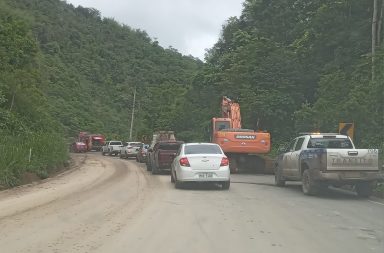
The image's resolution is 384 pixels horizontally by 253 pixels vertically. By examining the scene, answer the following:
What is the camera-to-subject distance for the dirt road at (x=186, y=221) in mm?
8875

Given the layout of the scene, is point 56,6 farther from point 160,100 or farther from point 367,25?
point 367,25

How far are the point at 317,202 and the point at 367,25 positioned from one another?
28.6m

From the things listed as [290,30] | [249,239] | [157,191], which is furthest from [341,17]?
[249,239]

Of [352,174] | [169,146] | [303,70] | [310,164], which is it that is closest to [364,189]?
[352,174]

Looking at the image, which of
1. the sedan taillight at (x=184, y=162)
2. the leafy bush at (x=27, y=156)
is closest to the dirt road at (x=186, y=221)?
the sedan taillight at (x=184, y=162)

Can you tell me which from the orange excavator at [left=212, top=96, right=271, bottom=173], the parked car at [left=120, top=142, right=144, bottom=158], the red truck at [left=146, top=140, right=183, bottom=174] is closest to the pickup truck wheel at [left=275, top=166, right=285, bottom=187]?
the orange excavator at [left=212, top=96, right=271, bottom=173]

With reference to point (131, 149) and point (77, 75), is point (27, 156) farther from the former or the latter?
point (77, 75)

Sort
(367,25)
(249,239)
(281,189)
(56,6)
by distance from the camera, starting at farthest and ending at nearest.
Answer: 1. (56,6)
2. (367,25)
3. (281,189)
4. (249,239)

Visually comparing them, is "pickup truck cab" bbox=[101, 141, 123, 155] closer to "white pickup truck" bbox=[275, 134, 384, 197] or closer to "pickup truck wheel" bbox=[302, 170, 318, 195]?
"pickup truck wheel" bbox=[302, 170, 318, 195]

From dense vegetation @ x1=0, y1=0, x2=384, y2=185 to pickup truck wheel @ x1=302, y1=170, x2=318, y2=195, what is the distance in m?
5.47

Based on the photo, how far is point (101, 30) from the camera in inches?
4464

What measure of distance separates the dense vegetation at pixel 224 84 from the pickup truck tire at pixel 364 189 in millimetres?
5021

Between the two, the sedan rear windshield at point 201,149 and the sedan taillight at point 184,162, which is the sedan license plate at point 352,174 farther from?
the sedan taillight at point 184,162

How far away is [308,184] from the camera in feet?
54.6
